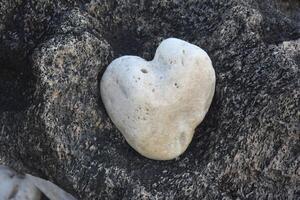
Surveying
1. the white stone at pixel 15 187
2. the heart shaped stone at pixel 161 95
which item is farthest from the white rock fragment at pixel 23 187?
the heart shaped stone at pixel 161 95

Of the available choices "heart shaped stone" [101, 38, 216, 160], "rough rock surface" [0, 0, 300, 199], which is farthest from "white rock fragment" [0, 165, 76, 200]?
"heart shaped stone" [101, 38, 216, 160]

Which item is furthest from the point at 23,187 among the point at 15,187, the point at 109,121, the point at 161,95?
the point at 161,95

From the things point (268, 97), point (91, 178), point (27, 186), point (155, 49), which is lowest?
point (27, 186)

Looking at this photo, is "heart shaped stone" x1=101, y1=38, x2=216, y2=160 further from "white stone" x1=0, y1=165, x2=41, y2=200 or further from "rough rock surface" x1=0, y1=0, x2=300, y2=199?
"white stone" x1=0, y1=165, x2=41, y2=200

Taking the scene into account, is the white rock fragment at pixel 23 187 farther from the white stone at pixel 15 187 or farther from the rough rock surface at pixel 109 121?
the rough rock surface at pixel 109 121

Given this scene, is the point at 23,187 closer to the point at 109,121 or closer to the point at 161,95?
the point at 109,121

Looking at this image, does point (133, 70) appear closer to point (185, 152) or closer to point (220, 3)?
point (185, 152)

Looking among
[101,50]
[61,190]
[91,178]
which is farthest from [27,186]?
[101,50]
